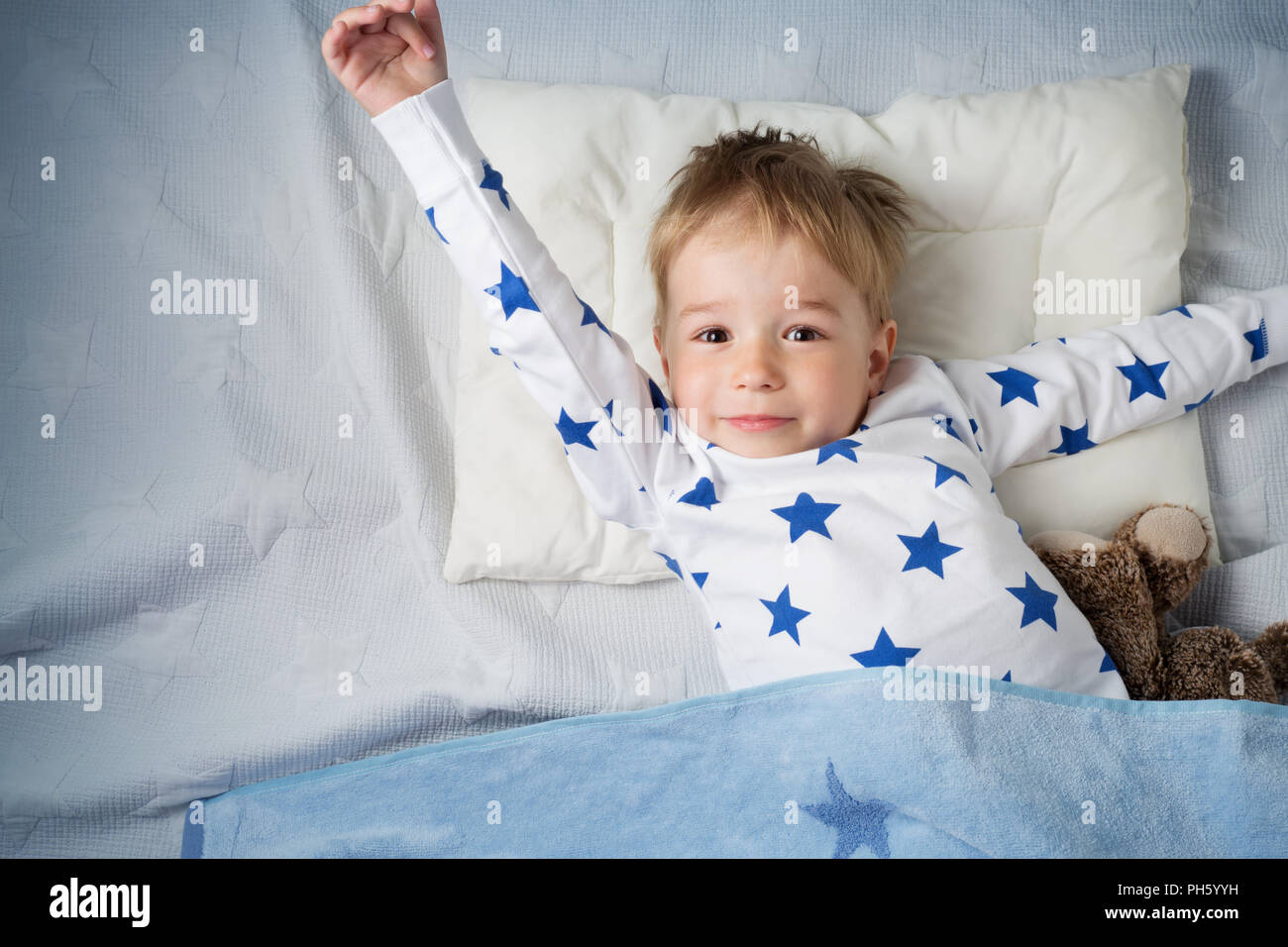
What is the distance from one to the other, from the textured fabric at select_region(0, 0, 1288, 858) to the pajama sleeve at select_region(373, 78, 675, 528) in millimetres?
196

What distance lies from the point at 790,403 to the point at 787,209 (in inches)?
7.7

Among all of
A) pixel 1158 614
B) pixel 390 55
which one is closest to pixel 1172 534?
pixel 1158 614

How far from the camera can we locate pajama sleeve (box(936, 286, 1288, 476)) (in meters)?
1.12

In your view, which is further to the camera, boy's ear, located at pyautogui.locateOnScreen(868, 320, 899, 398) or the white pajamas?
boy's ear, located at pyautogui.locateOnScreen(868, 320, 899, 398)

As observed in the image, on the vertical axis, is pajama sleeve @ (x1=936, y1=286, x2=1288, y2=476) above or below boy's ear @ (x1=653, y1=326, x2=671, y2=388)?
below

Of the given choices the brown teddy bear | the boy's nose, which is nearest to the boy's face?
the boy's nose

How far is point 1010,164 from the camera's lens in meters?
1.21

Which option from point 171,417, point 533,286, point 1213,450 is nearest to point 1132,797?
point 1213,450

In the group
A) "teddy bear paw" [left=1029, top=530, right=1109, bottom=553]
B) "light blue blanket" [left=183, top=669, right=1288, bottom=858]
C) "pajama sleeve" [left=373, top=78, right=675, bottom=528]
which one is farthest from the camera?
"teddy bear paw" [left=1029, top=530, right=1109, bottom=553]

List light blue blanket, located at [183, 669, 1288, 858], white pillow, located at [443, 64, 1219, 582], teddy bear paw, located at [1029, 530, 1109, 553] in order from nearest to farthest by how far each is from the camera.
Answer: light blue blanket, located at [183, 669, 1288, 858], teddy bear paw, located at [1029, 530, 1109, 553], white pillow, located at [443, 64, 1219, 582]

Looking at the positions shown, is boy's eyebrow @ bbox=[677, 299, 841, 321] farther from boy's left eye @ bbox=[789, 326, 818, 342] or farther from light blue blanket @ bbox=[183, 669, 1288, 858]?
light blue blanket @ bbox=[183, 669, 1288, 858]

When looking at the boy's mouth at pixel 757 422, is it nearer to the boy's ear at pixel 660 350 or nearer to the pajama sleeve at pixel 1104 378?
the boy's ear at pixel 660 350

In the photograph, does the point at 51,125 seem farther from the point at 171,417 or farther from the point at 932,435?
the point at 932,435
